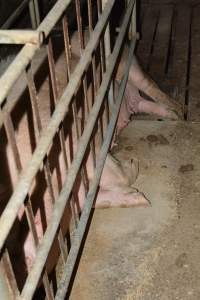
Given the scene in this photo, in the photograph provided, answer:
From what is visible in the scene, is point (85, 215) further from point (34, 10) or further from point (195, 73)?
point (34, 10)

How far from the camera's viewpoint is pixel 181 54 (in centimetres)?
409

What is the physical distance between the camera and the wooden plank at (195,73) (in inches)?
134

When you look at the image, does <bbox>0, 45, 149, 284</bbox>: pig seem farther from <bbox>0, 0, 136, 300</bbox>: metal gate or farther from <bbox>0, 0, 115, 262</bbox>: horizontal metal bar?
<bbox>0, 0, 115, 262</bbox>: horizontal metal bar

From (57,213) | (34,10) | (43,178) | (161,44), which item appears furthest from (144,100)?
(57,213)

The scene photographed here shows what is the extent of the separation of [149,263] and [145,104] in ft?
4.51

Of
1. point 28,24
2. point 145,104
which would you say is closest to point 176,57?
point 145,104

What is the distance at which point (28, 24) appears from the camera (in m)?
4.75

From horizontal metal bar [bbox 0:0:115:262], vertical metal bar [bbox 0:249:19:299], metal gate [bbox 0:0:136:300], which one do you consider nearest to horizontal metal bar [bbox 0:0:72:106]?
metal gate [bbox 0:0:136:300]

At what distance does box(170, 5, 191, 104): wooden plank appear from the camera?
3.66 metres

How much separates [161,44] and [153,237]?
227 cm

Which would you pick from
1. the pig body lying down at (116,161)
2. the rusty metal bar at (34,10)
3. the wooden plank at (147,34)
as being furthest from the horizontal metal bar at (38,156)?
the wooden plank at (147,34)

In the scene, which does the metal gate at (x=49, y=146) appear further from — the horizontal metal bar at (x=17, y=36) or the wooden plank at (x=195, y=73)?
the wooden plank at (x=195, y=73)

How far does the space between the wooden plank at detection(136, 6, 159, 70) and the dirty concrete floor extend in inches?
46.9

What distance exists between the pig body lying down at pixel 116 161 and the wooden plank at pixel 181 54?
243 millimetres
